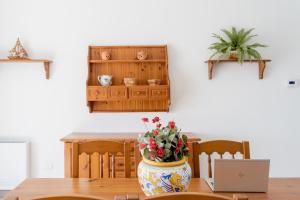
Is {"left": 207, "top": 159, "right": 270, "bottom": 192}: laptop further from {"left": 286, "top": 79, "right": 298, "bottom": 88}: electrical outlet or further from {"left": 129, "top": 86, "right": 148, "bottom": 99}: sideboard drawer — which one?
{"left": 286, "top": 79, "right": 298, "bottom": 88}: electrical outlet

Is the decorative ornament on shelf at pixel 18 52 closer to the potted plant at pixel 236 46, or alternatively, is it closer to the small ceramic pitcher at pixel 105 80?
the small ceramic pitcher at pixel 105 80

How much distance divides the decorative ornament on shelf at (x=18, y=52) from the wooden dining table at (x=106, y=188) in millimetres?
1857

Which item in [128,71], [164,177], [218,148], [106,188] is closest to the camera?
[164,177]

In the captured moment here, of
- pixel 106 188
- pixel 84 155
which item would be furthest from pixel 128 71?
pixel 106 188

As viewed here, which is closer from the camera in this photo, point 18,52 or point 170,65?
point 18,52

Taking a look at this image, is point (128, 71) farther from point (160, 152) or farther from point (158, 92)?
point (160, 152)

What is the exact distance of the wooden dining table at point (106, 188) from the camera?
134cm

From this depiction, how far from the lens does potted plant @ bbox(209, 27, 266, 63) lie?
Result: 117 inches

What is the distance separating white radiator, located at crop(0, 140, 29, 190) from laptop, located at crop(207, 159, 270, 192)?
2.42 meters

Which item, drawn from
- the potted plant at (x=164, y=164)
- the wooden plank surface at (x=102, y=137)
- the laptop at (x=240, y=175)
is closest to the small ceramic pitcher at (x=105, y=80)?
the wooden plank surface at (x=102, y=137)

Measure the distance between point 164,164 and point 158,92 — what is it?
1.78 metres

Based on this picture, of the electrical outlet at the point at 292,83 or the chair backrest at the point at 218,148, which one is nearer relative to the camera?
the chair backrest at the point at 218,148

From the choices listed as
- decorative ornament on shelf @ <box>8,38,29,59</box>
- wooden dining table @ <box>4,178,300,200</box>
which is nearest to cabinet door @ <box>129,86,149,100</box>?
decorative ornament on shelf @ <box>8,38,29,59</box>

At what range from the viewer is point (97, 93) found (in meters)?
3.00
